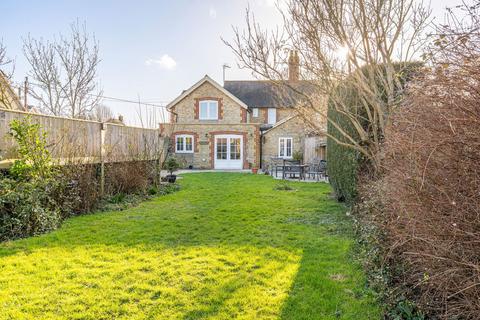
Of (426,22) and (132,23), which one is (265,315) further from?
(132,23)

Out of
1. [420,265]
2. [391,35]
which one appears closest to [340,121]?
[391,35]

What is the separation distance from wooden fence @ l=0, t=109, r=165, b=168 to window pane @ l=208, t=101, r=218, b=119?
12.5m

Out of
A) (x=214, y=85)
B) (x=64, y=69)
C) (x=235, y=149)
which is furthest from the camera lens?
(x=214, y=85)

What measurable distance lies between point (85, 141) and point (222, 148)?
597 inches

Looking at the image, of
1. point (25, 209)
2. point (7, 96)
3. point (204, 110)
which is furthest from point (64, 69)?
point (25, 209)

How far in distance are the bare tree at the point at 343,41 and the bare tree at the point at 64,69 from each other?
13.9m

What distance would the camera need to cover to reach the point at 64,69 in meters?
16.9

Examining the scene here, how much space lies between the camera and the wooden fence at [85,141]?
6.37 meters

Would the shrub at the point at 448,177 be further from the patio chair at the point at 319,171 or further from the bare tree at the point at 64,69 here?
the bare tree at the point at 64,69

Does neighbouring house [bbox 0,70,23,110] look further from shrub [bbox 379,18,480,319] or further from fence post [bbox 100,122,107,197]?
shrub [bbox 379,18,480,319]

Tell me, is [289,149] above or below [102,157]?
above

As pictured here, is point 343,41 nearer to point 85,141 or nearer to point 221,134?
point 85,141

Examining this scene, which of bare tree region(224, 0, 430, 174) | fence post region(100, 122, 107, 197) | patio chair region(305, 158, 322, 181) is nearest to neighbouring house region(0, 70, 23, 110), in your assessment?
fence post region(100, 122, 107, 197)

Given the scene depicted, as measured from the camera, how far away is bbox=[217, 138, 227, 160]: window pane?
76.5ft
